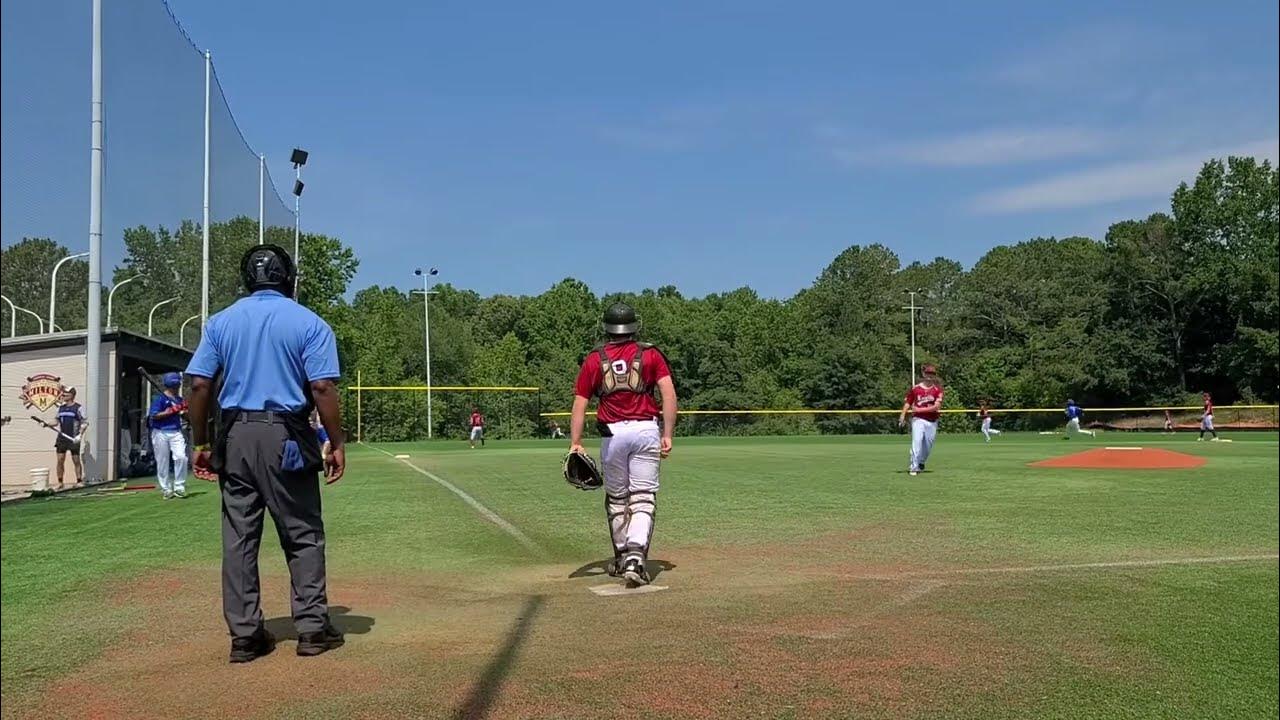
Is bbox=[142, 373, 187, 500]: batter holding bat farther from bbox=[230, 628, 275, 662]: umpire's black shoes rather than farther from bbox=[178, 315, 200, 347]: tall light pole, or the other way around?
bbox=[230, 628, 275, 662]: umpire's black shoes

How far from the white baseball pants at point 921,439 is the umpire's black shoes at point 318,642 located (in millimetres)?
12454

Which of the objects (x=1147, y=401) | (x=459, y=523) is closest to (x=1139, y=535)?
(x=459, y=523)

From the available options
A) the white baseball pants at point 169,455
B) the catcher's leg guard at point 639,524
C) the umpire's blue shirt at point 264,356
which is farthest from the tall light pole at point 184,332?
the umpire's blue shirt at point 264,356

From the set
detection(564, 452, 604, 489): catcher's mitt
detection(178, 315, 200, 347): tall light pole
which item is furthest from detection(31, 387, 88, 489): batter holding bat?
detection(178, 315, 200, 347): tall light pole

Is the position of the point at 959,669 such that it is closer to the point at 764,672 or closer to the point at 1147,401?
the point at 764,672

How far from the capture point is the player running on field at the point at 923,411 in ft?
51.3

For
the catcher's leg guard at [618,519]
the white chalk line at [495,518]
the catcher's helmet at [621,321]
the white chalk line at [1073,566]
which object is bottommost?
the white chalk line at [495,518]

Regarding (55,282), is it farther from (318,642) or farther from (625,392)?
(625,392)

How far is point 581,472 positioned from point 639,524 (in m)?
0.93

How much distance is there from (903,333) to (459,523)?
78.4 metres

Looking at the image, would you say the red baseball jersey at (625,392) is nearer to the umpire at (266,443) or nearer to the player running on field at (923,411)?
the umpire at (266,443)

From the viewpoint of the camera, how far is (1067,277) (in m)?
76.7

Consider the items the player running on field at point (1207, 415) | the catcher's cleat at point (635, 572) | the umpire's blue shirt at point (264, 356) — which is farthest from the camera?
the player running on field at point (1207, 415)

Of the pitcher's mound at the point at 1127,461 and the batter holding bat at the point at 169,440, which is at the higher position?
the batter holding bat at the point at 169,440
